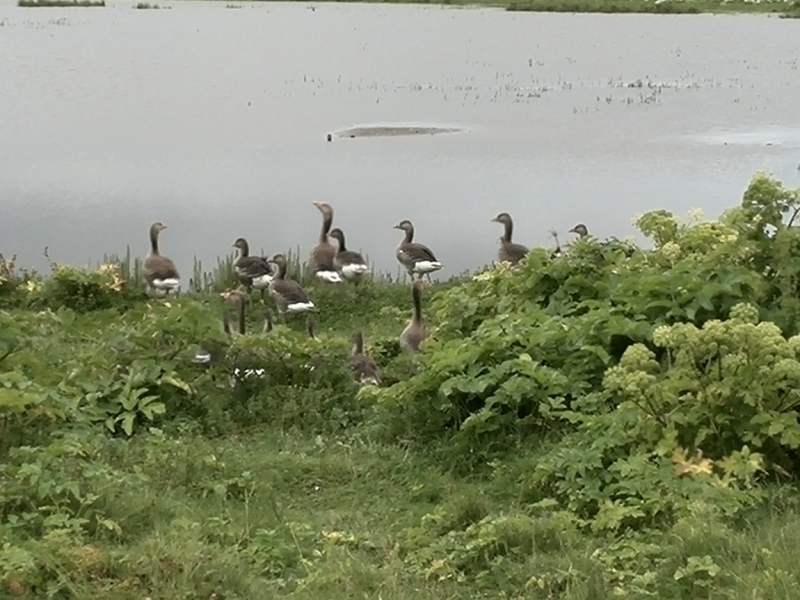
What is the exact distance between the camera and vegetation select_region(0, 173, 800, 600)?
457 cm

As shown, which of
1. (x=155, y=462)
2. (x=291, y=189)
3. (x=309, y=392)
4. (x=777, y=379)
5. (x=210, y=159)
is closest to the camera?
(x=777, y=379)

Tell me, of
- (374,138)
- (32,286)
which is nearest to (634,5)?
(374,138)

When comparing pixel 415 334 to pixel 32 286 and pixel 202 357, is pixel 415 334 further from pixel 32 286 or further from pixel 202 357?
pixel 32 286

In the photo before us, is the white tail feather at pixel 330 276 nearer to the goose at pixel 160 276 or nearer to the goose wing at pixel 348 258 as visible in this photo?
the goose wing at pixel 348 258

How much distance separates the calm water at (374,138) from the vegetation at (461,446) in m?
6.23

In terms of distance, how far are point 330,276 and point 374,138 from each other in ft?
38.9

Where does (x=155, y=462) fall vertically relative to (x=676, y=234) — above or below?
below

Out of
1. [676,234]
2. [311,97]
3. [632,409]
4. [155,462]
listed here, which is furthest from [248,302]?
[311,97]

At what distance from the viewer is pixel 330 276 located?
38.7ft

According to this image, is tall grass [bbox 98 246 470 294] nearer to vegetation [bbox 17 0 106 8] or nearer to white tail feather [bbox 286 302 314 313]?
white tail feather [bbox 286 302 314 313]

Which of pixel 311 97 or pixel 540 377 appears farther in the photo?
pixel 311 97

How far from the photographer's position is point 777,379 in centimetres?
550

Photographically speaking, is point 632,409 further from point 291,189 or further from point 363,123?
point 363,123

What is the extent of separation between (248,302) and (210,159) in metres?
10.4
